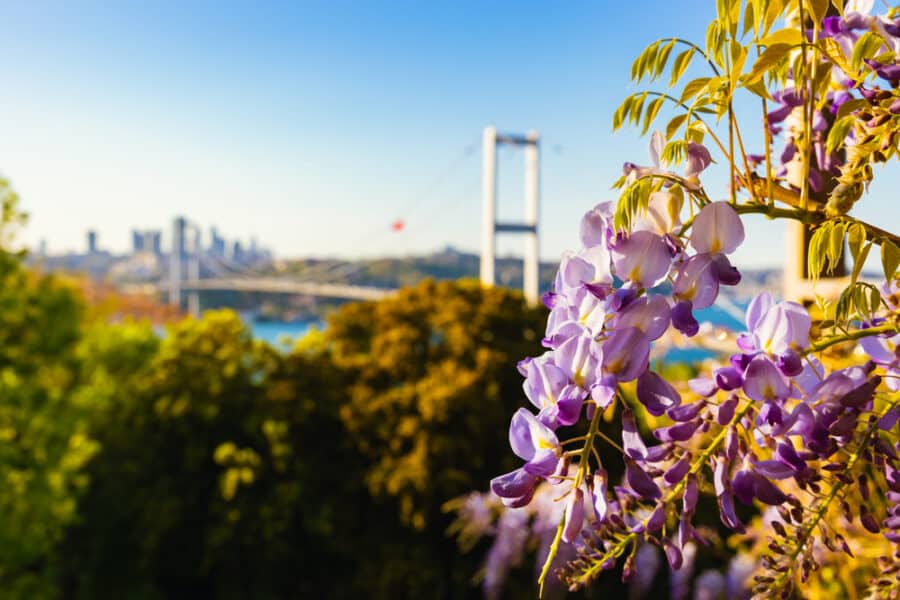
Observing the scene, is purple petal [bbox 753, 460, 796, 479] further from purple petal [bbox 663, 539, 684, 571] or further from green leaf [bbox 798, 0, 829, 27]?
green leaf [bbox 798, 0, 829, 27]

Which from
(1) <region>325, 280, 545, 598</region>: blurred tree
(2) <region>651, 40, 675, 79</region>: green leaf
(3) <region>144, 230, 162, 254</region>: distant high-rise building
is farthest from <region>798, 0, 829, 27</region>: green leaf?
(3) <region>144, 230, 162, 254</region>: distant high-rise building

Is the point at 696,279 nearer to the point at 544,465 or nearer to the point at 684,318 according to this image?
the point at 684,318

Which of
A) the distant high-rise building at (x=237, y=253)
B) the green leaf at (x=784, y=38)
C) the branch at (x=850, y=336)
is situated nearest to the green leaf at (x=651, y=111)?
the green leaf at (x=784, y=38)

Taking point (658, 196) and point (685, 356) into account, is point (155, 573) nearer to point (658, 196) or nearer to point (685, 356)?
point (685, 356)

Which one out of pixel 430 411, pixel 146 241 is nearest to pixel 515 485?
pixel 430 411

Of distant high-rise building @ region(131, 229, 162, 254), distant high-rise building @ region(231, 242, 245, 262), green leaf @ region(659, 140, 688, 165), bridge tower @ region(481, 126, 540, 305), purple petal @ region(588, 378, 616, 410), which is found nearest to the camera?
purple petal @ region(588, 378, 616, 410)
